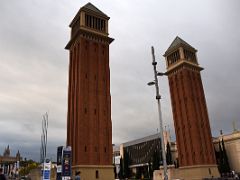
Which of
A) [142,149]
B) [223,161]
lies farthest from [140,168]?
[223,161]

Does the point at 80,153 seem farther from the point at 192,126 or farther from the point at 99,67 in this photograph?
the point at 192,126

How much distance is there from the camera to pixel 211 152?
63031 millimetres

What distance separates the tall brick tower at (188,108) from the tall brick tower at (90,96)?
24.3 m

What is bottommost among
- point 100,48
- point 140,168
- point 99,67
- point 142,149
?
point 140,168

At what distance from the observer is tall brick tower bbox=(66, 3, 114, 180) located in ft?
142

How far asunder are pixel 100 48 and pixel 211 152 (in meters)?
36.5

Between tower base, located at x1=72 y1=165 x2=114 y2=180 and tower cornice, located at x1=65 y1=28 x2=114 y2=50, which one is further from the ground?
tower cornice, located at x1=65 y1=28 x2=114 y2=50

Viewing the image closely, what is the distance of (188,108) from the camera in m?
65.5

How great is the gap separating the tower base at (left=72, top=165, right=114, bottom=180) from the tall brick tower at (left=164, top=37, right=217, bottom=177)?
24.6m

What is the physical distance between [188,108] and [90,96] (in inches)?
1150

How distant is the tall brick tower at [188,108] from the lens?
202 ft

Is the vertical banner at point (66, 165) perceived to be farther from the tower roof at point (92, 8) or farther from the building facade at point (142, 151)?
the building facade at point (142, 151)

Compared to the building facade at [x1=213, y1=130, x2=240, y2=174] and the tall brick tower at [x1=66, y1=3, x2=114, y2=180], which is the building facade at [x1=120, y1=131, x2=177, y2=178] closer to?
the building facade at [x1=213, y1=130, x2=240, y2=174]

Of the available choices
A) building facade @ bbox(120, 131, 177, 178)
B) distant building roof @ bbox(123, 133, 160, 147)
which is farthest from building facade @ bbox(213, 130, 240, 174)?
distant building roof @ bbox(123, 133, 160, 147)
